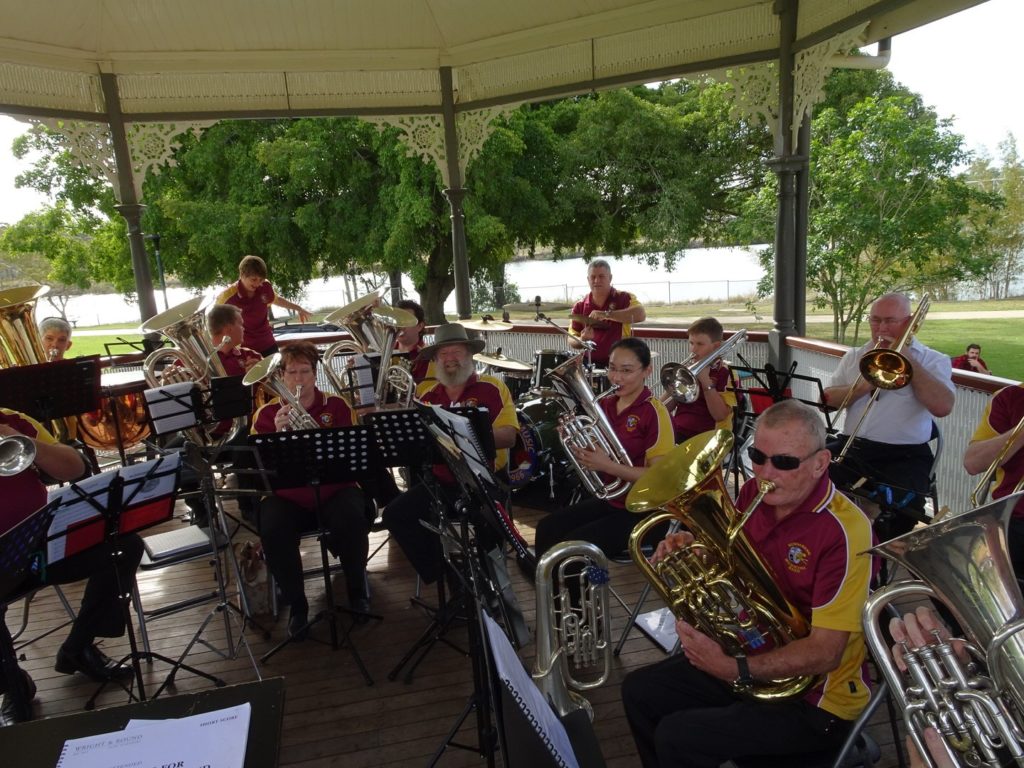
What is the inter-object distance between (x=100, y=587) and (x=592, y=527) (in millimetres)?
2598

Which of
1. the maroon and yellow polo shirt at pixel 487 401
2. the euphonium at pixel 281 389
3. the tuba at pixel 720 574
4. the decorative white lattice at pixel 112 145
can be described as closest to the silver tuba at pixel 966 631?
the tuba at pixel 720 574

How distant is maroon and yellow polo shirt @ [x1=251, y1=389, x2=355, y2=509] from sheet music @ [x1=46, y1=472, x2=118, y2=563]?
3.41ft

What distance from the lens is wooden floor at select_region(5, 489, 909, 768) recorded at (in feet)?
9.75

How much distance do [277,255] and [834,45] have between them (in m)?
12.6

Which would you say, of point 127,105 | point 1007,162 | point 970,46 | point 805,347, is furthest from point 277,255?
point 1007,162

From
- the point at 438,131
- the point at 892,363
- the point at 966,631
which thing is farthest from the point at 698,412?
the point at 438,131

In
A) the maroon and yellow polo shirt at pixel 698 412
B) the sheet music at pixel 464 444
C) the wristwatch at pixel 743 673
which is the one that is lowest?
the wristwatch at pixel 743 673

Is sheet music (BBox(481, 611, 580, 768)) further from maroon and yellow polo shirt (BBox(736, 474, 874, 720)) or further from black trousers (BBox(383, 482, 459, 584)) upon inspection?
black trousers (BBox(383, 482, 459, 584))

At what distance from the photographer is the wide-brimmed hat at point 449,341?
4.36 m

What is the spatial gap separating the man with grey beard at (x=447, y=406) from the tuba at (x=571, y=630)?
93cm

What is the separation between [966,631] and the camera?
5.24 feet

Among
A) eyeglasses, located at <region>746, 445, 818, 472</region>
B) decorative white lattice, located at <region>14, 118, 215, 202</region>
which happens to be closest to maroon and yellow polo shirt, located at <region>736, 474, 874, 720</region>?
eyeglasses, located at <region>746, 445, 818, 472</region>

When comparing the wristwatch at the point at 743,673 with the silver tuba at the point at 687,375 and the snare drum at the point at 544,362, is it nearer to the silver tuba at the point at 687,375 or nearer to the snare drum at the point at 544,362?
the silver tuba at the point at 687,375

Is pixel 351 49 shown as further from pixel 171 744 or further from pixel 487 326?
pixel 171 744
